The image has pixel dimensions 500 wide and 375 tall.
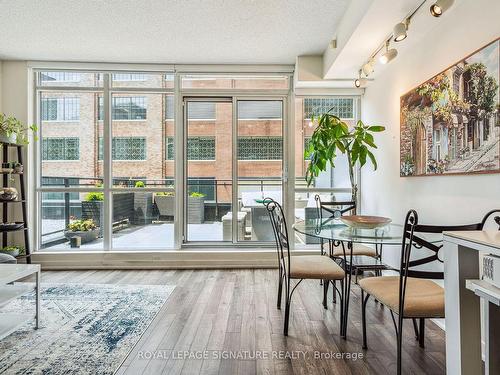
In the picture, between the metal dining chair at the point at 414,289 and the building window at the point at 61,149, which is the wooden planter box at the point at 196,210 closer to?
the building window at the point at 61,149

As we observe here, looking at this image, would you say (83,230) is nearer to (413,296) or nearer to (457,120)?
(413,296)

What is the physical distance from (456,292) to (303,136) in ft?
10.3

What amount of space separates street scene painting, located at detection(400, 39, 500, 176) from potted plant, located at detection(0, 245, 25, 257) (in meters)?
4.59

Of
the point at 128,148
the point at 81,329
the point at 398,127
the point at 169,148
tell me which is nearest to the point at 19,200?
the point at 128,148

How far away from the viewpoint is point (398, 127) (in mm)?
3051

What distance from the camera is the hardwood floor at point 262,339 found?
187 cm

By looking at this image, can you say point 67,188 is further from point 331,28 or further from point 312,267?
point 331,28

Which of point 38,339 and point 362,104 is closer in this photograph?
point 38,339

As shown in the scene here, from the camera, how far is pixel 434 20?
7.58 ft

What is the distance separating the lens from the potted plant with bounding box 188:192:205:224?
422 cm

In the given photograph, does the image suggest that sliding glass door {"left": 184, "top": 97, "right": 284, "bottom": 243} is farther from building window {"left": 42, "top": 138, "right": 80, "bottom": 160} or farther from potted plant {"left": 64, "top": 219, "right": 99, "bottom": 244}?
building window {"left": 42, "top": 138, "right": 80, "bottom": 160}

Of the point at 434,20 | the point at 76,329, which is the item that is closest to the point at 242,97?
the point at 434,20

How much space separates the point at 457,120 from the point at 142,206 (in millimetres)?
3729

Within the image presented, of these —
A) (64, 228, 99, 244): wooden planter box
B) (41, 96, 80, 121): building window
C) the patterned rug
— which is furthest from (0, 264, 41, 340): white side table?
(41, 96, 80, 121): building window
